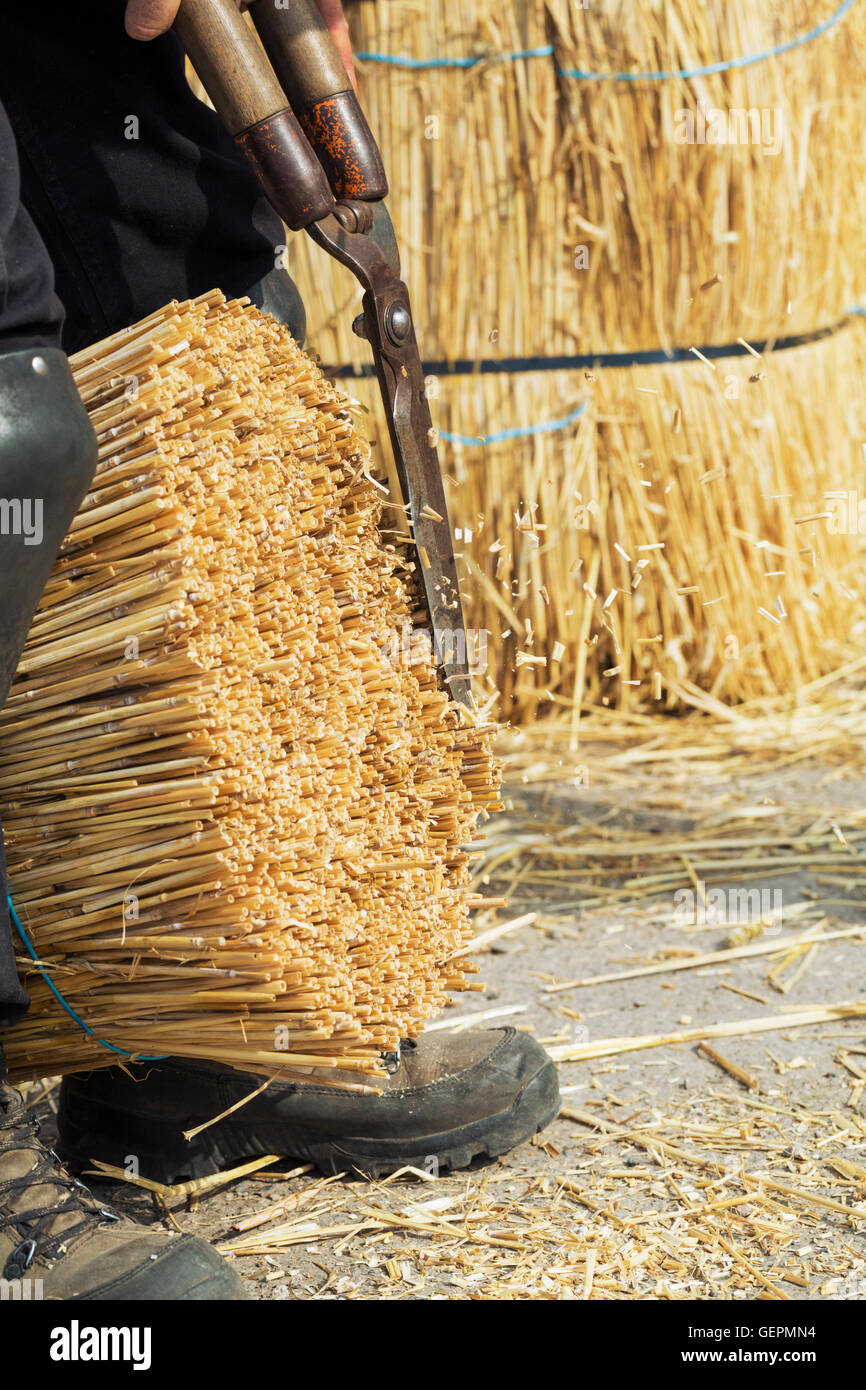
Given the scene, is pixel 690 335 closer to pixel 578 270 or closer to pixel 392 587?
pixel 578 270

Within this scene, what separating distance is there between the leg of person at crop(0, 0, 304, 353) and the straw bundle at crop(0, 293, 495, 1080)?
117 millimetres

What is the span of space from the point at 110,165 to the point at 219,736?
0.55 meters

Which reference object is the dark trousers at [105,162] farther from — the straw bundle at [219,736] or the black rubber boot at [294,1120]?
the black rubber boot at [294,1120]

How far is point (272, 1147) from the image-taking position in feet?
4.73

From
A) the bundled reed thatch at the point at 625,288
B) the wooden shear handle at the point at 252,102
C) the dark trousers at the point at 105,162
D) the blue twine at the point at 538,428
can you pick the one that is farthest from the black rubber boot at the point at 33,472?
the blue twine at the point at 538,428

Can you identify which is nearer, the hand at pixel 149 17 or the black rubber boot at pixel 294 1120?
the hand at pixel 149 17

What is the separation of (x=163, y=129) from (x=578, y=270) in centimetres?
152

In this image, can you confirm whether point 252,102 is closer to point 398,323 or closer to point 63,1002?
point 398,323

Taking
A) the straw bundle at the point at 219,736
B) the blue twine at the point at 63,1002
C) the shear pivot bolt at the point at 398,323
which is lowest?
the blue twine at the point at 63,1002

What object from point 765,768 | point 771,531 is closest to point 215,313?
point 765,768

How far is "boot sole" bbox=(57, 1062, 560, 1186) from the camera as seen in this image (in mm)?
1417

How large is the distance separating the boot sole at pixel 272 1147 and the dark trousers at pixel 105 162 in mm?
784

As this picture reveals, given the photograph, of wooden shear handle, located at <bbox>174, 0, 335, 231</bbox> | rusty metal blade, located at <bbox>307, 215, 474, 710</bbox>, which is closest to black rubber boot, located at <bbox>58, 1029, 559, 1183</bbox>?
rusty metal blade, located at <bbox>307, 215, 474, 710</bbox>

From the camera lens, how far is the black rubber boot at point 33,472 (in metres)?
1.02
